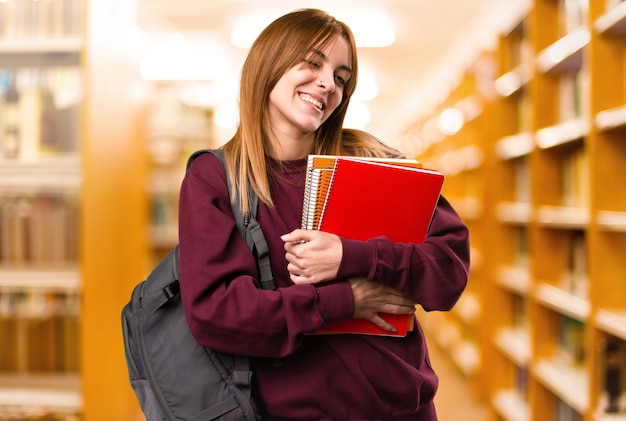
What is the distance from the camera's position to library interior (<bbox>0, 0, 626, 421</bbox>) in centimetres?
235

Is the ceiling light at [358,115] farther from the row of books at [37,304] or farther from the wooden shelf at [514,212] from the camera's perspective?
the row of books at [37,304]

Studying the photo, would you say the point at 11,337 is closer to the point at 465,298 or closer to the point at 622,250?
the point at 622,250

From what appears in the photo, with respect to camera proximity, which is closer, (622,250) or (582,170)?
(622,250)

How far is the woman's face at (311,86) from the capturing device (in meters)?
1.35

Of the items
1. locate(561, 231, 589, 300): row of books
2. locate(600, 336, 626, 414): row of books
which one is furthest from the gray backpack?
locate(561, 231, 589, 300): row of books

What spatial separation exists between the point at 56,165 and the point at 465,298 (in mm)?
3539

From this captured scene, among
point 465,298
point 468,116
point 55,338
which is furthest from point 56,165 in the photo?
point 465,298

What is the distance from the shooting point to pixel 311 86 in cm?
136

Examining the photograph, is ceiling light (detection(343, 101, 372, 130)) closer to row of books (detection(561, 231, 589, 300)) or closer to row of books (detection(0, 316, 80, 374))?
row of books (detection(561, 231, 589, 300))

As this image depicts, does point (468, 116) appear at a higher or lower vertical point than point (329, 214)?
higher

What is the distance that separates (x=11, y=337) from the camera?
3037 mm

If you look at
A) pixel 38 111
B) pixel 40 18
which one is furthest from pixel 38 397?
pixel 40 18

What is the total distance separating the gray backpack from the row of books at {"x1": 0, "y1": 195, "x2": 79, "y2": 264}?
1.73m

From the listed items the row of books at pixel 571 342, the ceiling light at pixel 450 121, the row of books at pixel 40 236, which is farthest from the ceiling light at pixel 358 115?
the row of books at pixel 40 236
